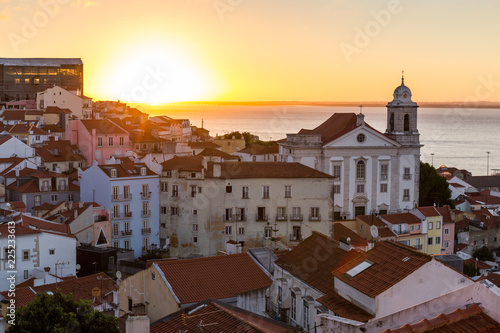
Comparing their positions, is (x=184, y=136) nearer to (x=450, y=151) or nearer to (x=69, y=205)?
(x=69, y=205)

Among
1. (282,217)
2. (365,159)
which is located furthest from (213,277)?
(365,159)

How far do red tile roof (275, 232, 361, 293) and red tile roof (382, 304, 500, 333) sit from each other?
5988 mm

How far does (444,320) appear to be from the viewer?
7.88 metres

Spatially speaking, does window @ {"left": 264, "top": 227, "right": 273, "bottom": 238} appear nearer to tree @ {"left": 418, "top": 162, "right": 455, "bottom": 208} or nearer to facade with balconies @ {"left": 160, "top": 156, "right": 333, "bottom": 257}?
facade with balconies @ {"left": 160, "top": 156, "right": 333, "bottom": 257}

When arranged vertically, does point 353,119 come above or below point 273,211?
above

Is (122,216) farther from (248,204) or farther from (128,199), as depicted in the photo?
(248,204)

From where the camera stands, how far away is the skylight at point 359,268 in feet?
41.5

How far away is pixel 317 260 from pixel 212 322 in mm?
4577

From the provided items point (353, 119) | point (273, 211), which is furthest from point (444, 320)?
point (353, 119)

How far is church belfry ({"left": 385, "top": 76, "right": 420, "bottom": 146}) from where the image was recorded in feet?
163

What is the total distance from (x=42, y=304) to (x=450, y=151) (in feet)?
478

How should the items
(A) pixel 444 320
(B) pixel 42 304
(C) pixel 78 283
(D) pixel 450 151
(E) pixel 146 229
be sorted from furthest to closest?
(D) pixel 450 151 < (E) pixel 146 229 < (C) pixel 78 283 < (B) pixel 42 304 < (A) pixel 444 320

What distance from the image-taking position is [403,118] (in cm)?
5006

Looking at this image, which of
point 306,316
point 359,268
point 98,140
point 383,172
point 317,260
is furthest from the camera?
point 98,140
